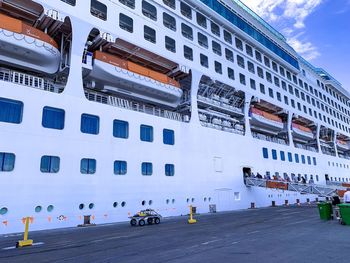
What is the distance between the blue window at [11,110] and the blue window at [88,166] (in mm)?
3707

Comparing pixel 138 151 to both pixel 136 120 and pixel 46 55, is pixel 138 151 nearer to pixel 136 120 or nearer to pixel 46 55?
pixel 136 120

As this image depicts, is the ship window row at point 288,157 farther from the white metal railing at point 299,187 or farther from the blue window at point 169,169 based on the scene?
the blue window at point 169,169

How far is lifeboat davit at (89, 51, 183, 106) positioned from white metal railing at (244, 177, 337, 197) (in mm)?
11069

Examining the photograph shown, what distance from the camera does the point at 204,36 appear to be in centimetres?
2497

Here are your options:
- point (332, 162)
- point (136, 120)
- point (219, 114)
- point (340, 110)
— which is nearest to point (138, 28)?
point (136, 120)

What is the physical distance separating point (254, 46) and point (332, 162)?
26.1 m

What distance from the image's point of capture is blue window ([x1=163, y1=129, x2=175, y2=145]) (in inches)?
744

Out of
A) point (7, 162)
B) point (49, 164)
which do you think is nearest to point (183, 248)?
point (49, 164)

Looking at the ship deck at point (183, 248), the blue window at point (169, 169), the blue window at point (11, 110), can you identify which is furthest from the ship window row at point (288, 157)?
the blue window at point (11, 110)

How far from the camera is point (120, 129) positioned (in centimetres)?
1642

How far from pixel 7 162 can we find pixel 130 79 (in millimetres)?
8564

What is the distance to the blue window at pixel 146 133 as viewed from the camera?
17516mm

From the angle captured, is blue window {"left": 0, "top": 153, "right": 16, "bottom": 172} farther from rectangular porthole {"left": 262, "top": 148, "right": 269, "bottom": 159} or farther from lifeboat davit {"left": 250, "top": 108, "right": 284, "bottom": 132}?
rectangular porthole {"left": 262, "top": 148, "right": 269, "bottom": 159}

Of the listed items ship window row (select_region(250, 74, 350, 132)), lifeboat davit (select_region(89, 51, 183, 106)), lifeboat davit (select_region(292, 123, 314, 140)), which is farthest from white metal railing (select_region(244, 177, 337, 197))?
lifeboat davit (select_region(292, 123, 314, 140))
